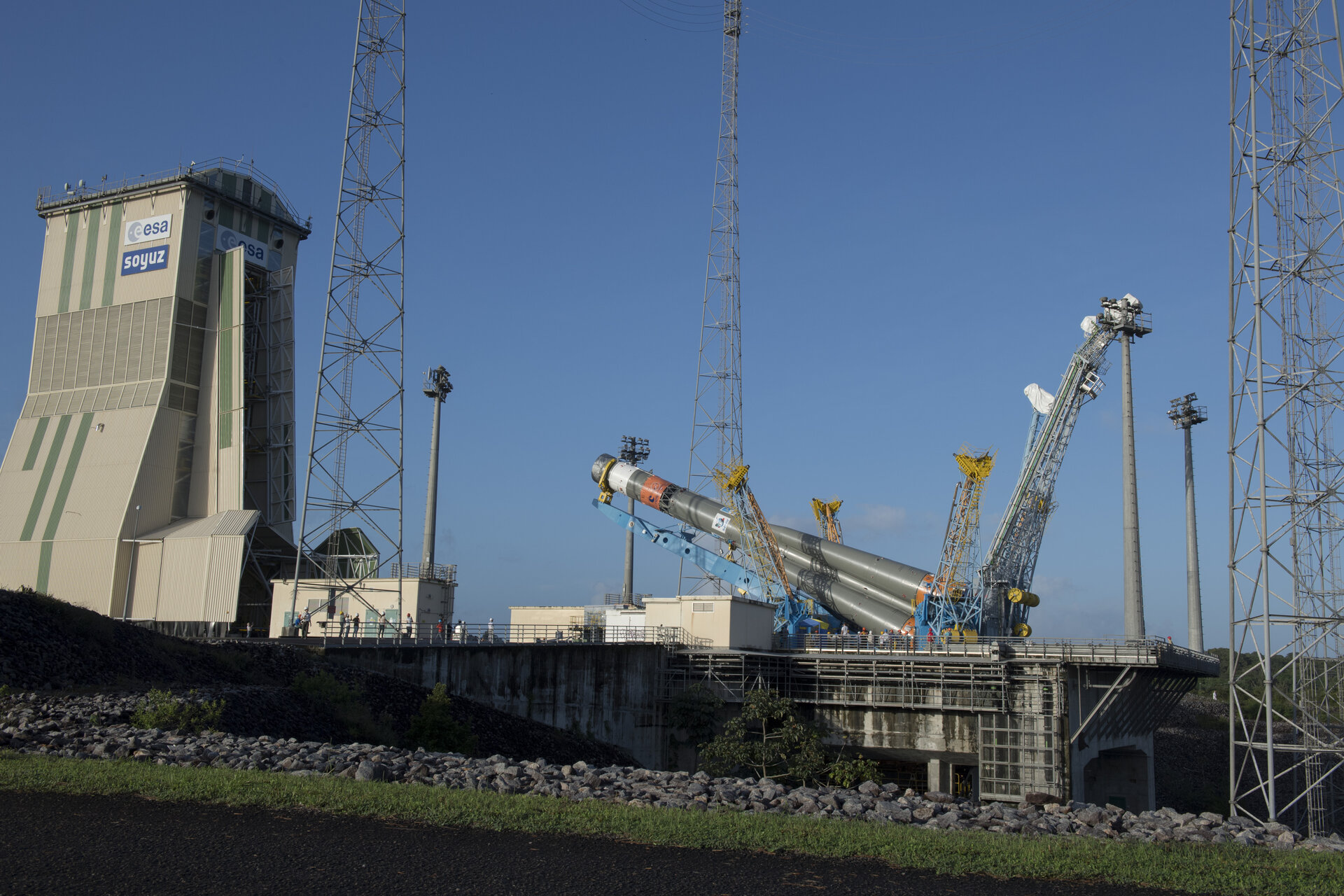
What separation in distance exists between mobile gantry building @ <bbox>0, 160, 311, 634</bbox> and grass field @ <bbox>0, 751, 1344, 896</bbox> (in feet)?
107

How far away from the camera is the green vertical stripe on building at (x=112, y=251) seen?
175 feet

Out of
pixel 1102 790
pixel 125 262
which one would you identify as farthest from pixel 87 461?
pixel 1102 790

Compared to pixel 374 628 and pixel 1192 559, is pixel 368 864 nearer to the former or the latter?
pixel 374 628

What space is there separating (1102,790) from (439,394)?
146 feet

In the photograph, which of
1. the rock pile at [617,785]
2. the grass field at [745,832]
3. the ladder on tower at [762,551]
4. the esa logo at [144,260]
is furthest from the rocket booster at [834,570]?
the grass field at [745,832]

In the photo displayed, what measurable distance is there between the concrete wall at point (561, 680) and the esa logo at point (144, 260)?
98.1 feet

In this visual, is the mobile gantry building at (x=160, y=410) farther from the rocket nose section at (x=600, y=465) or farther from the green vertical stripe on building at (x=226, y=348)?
the rocket nose section at (x=600, y=465)

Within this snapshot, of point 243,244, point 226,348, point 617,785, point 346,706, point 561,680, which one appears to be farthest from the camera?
point 243,244

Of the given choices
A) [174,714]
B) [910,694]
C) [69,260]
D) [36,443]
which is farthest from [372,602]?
[69,260]

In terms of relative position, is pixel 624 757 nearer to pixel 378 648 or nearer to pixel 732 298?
pixel 378 648

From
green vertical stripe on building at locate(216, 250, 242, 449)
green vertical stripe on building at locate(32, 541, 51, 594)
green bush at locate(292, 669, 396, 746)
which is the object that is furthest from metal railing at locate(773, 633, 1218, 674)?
green vertical stripe on building at locate(32, 541, 51, 594)

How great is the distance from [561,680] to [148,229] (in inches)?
1321

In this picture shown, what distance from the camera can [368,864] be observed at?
1120cm

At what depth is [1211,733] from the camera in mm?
59344
